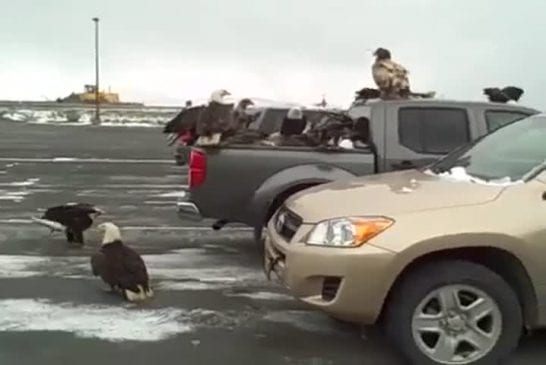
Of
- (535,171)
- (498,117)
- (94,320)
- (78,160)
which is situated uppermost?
(498,117)

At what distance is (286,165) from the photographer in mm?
9555

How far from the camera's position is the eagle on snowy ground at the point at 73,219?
1072cm

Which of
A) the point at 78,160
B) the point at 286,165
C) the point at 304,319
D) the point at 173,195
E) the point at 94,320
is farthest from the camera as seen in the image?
the point at 78,160

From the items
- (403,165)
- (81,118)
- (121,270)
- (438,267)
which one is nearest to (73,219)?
(121,270)

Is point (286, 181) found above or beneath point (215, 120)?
beneath

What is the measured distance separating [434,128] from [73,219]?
4.15 m

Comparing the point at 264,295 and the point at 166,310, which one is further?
the point at 264,295

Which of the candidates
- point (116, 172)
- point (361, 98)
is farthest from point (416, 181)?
point (116, 172)

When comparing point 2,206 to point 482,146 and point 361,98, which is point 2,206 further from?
point 482,146

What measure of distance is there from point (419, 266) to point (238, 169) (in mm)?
3796

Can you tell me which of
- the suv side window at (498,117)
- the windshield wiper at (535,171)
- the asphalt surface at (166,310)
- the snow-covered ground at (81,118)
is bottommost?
the snow-covered ground at (81,118)

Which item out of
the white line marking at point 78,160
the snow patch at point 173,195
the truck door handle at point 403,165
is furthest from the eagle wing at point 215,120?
the white line marking at point 78,160

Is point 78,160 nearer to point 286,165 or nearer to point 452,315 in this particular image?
point 286,165

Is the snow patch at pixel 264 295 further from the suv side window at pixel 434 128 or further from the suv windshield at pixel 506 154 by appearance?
the suv side window at pixel 434 128
